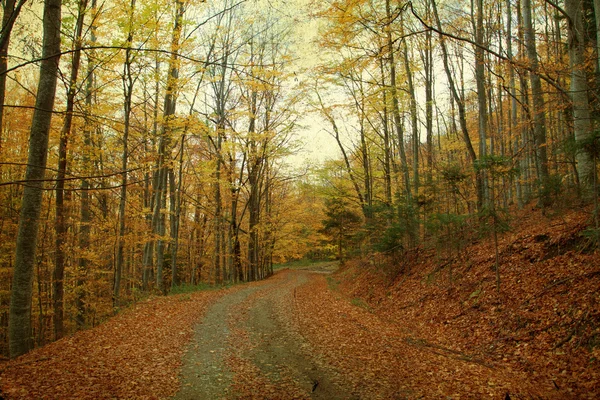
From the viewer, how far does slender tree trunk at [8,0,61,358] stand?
6699mm

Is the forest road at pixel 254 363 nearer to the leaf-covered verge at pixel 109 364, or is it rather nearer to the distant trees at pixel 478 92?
the leaf-covered verge at pixel 109 364

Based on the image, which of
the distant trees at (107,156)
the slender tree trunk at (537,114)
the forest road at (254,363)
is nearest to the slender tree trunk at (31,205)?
the distant trees at (107,156)

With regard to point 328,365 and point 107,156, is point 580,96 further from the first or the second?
point 107,156

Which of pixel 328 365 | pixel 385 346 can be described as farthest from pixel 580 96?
pixel 328 365

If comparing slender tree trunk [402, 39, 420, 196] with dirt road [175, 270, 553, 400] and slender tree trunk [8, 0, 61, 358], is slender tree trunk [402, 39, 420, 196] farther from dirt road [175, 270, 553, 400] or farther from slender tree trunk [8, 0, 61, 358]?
slender tree trunk [8, 0, 61, 358]

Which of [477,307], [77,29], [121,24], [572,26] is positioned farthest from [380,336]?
[77,29]

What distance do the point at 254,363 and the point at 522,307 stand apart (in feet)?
17.6

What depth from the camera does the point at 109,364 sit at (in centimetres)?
578

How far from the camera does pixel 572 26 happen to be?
6.82m

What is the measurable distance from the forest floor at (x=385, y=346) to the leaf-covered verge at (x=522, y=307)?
0.03 m

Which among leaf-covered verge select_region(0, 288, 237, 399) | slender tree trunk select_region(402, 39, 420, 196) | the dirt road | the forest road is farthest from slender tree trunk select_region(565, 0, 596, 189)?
leaf-covered verge select_region(0, 288, 237, 399)

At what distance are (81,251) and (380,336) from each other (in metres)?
9.54

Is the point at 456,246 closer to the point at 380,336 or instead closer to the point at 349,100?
the point at 380,336

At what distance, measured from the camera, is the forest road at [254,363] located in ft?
15.9
